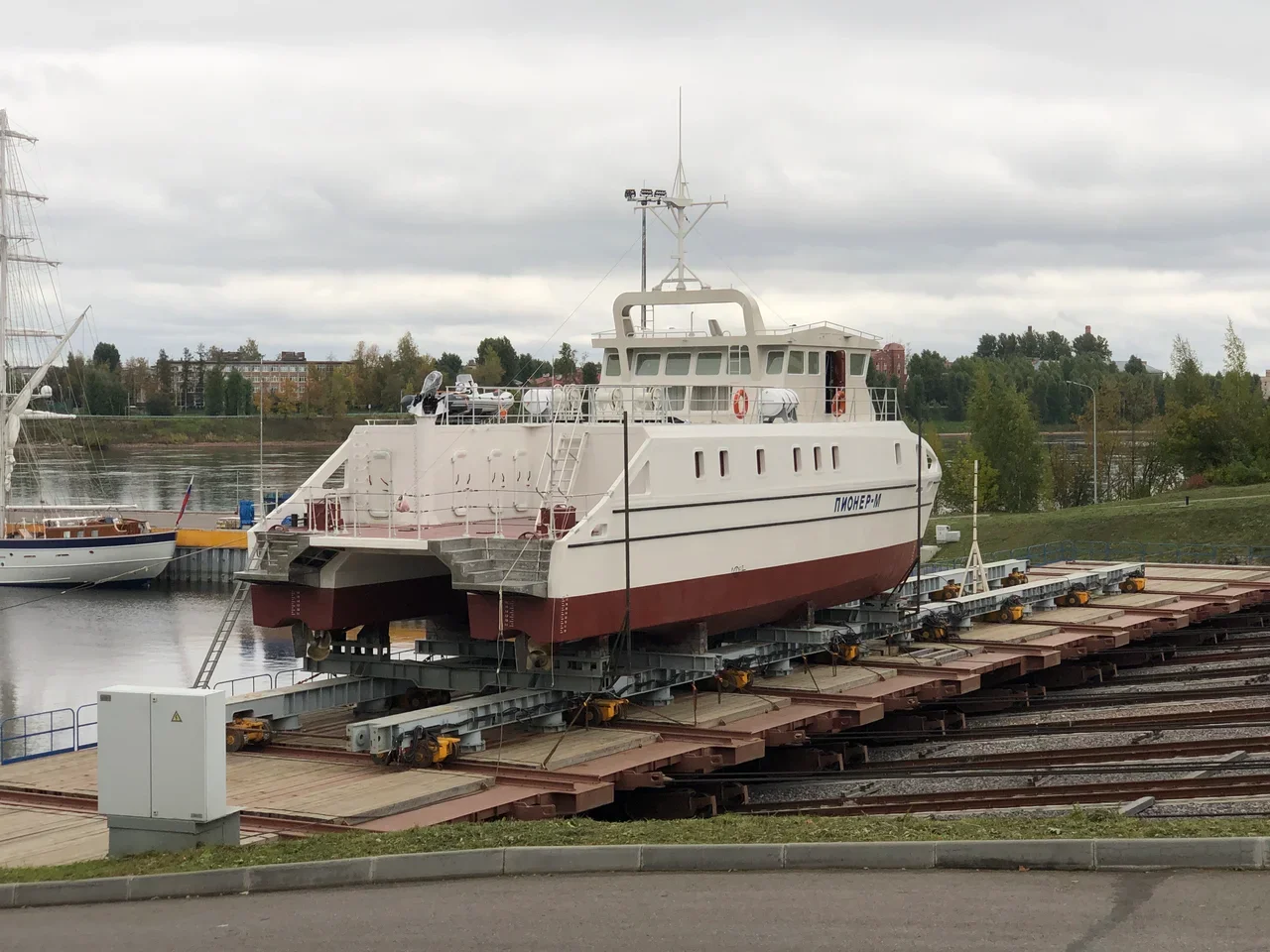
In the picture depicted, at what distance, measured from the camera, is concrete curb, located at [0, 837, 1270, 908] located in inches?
423

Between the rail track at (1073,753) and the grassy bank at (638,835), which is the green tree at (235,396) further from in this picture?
the grassy bank at (638,835)

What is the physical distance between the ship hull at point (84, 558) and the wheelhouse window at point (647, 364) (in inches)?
1627

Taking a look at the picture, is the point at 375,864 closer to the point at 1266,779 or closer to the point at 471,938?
the point at 471,938

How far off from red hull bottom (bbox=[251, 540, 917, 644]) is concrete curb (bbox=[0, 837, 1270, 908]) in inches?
244

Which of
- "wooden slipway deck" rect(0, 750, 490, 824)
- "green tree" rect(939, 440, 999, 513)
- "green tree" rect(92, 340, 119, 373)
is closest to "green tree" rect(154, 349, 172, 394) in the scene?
"green tree" rect(92, 340, 119, 373)

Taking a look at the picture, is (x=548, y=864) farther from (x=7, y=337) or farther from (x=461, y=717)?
(x=7, y=337)

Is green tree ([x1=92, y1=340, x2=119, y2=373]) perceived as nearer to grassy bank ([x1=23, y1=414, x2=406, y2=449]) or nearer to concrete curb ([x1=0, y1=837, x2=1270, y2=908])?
grassy bank ([x1=23, y1=414, x2=406, y2=449])

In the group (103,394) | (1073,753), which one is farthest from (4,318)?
(103,394)

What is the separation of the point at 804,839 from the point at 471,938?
2.99 metres

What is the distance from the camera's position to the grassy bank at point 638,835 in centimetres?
1130

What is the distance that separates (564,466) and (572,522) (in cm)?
77

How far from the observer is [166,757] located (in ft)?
41.0

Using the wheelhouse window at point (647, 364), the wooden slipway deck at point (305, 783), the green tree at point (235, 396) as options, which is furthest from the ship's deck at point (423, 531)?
the green tree at point (235, 396)

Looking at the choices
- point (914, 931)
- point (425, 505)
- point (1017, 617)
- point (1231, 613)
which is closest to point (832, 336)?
point (1017, 617)
